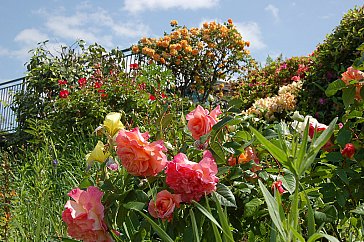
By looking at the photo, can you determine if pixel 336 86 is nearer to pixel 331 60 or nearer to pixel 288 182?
pixel 288 182

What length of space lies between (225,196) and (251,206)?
0.14 metres

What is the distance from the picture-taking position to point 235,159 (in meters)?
1.93

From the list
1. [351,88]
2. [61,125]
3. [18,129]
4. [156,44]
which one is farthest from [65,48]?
[351,88]

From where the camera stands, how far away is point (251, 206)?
5.87 feet

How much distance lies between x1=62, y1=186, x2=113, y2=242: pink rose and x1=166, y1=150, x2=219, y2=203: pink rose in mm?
241

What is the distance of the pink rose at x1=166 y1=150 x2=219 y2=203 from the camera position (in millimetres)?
1620

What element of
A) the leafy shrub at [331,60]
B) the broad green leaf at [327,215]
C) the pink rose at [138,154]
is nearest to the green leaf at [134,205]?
the pink rose at [138,154]

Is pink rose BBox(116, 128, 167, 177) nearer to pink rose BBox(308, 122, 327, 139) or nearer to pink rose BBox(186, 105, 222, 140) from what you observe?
pink rose BBox(186, 105, 222, 140)

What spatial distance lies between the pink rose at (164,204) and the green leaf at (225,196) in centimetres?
14

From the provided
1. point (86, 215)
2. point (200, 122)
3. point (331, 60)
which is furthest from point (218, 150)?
point (331, 60)

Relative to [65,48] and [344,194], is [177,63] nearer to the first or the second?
[65,48]

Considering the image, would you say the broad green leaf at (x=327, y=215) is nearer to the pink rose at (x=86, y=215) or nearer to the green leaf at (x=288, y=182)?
the green leaf at (x=288, y=182)

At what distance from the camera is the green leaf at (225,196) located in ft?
5.49

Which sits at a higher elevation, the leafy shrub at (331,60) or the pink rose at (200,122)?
the leafy shrub at (331,60)
